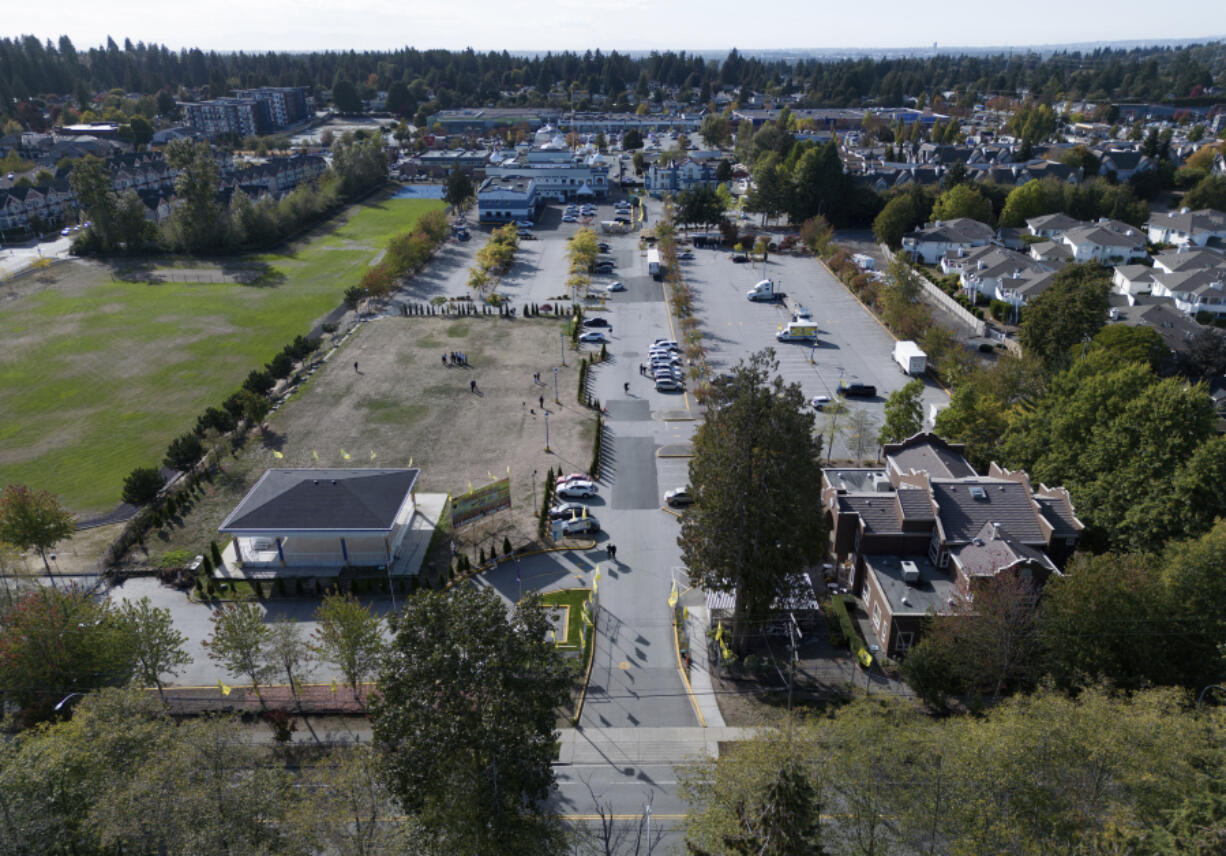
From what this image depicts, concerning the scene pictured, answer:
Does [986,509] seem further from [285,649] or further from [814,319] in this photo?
[814,319]

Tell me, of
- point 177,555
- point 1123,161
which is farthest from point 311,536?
point 1123,161

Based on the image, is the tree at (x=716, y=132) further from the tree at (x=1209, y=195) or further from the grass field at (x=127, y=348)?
the grass field at (x=127, y=348)

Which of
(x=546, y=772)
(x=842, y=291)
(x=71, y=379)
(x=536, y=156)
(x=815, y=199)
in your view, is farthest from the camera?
(x=536, y=156)

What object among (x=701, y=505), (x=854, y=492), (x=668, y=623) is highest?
(x=701, y=505)

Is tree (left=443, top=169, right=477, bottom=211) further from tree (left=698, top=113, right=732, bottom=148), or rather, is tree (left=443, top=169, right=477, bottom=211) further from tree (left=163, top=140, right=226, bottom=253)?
tree (left=698, top=113, right=732, bottom=148)

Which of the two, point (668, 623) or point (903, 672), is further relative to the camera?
point (668, 623)

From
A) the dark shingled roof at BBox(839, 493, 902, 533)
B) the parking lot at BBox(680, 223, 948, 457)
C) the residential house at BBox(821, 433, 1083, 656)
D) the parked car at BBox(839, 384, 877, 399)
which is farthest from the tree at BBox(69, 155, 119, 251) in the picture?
the dark shingled roof at BBox(839, 493, 902, 533)

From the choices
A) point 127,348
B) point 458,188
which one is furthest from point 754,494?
point 458,188

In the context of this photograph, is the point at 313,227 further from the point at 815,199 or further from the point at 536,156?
the point at 815,199
